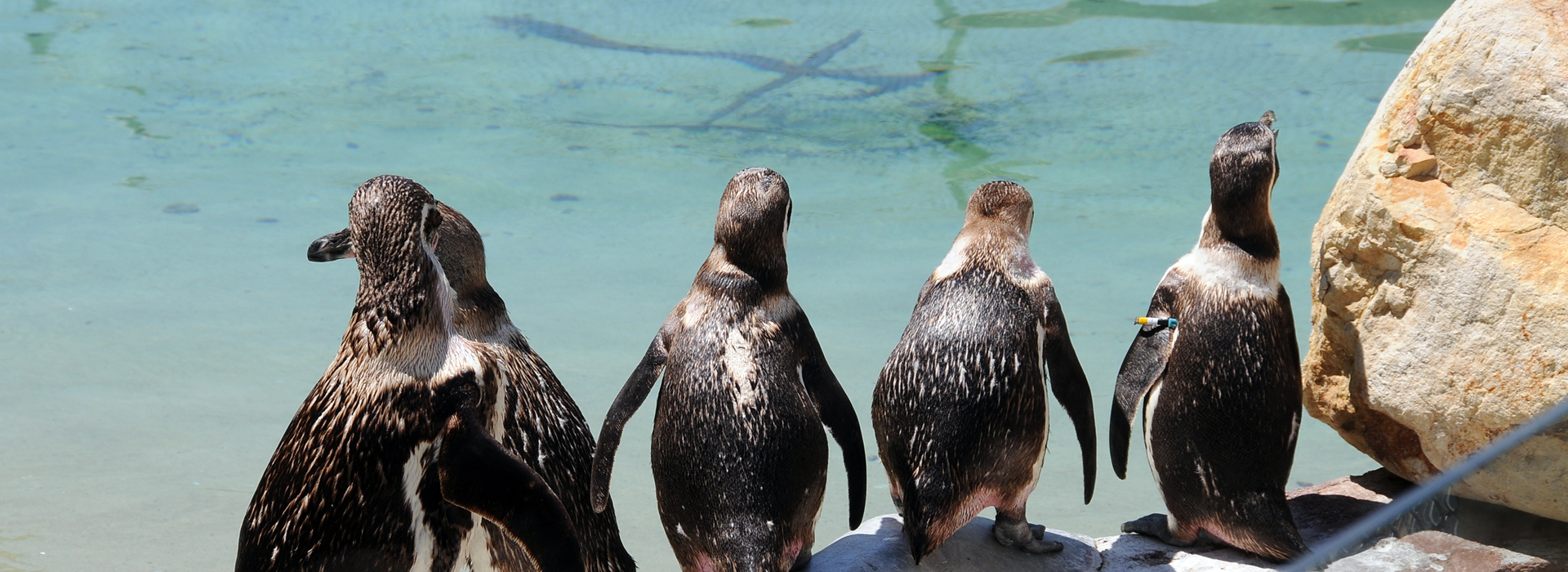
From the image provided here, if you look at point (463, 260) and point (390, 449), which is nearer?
point (390, 449)

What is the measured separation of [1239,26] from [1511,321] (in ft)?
25.3

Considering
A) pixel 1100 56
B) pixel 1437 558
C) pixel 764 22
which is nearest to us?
pixel 1437 558

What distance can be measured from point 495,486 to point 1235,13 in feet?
29.6

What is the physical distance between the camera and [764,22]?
9.74 meters

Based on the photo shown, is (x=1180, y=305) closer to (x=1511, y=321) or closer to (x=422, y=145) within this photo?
(x=1511, y=321)

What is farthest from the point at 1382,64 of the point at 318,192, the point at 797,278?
the point at 318,192

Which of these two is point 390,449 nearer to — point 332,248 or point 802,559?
point 332,248

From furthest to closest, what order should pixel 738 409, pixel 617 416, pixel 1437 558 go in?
pixel 617 416, pixel 738 409, pixel 1437 558

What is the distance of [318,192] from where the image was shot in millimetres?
6855

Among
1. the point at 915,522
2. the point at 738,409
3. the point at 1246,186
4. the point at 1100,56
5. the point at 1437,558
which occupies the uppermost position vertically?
the point at 1246,186

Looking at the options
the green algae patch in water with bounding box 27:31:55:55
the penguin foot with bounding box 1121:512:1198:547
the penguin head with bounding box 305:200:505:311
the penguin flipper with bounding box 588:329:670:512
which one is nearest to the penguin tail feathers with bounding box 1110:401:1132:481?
the penguin foot with bounding box 1121:512:1198:547

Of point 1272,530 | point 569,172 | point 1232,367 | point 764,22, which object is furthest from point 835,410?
point 764,22

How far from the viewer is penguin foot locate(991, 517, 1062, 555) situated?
8.81 feet

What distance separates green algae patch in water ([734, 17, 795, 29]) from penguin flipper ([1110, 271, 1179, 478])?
7296 millimetres
